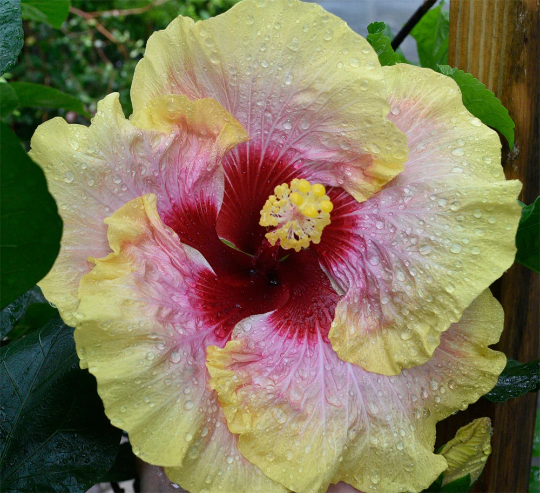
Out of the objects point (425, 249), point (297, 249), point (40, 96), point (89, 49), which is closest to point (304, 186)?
point (297, 249)

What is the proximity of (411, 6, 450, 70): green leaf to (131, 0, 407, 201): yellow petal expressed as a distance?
0.72 metres

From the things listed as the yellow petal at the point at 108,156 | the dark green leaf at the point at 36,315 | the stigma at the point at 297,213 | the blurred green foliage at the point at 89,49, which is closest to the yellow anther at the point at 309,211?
the stigma at the point at 297,213

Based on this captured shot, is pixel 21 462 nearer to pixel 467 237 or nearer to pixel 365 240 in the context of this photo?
pixel 365 240

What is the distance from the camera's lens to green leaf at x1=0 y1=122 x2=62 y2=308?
0.71m

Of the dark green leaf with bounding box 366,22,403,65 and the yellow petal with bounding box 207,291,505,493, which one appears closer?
the yellow petal with bounding box 207,291,505,493

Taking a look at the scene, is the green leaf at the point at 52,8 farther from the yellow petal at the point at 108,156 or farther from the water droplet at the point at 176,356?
the water droplet at the point at 176,356

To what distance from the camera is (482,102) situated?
3.57ft

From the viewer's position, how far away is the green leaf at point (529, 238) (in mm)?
1044

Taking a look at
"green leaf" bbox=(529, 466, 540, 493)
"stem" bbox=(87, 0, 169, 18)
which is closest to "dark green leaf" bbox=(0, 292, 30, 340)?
"green leaf" bbox=(529, 466, 540, 493)

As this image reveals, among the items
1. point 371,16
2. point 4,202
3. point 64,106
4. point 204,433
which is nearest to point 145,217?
point 4,202

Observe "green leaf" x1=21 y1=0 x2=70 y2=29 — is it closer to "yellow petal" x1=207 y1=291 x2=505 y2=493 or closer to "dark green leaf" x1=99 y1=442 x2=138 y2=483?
"yellow petal" x1=207 y1=291 x2=505 y2=493

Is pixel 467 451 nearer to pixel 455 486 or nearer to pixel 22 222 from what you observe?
pixel 455 486

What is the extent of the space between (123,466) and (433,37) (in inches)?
56.2

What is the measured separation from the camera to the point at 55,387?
999 mm
